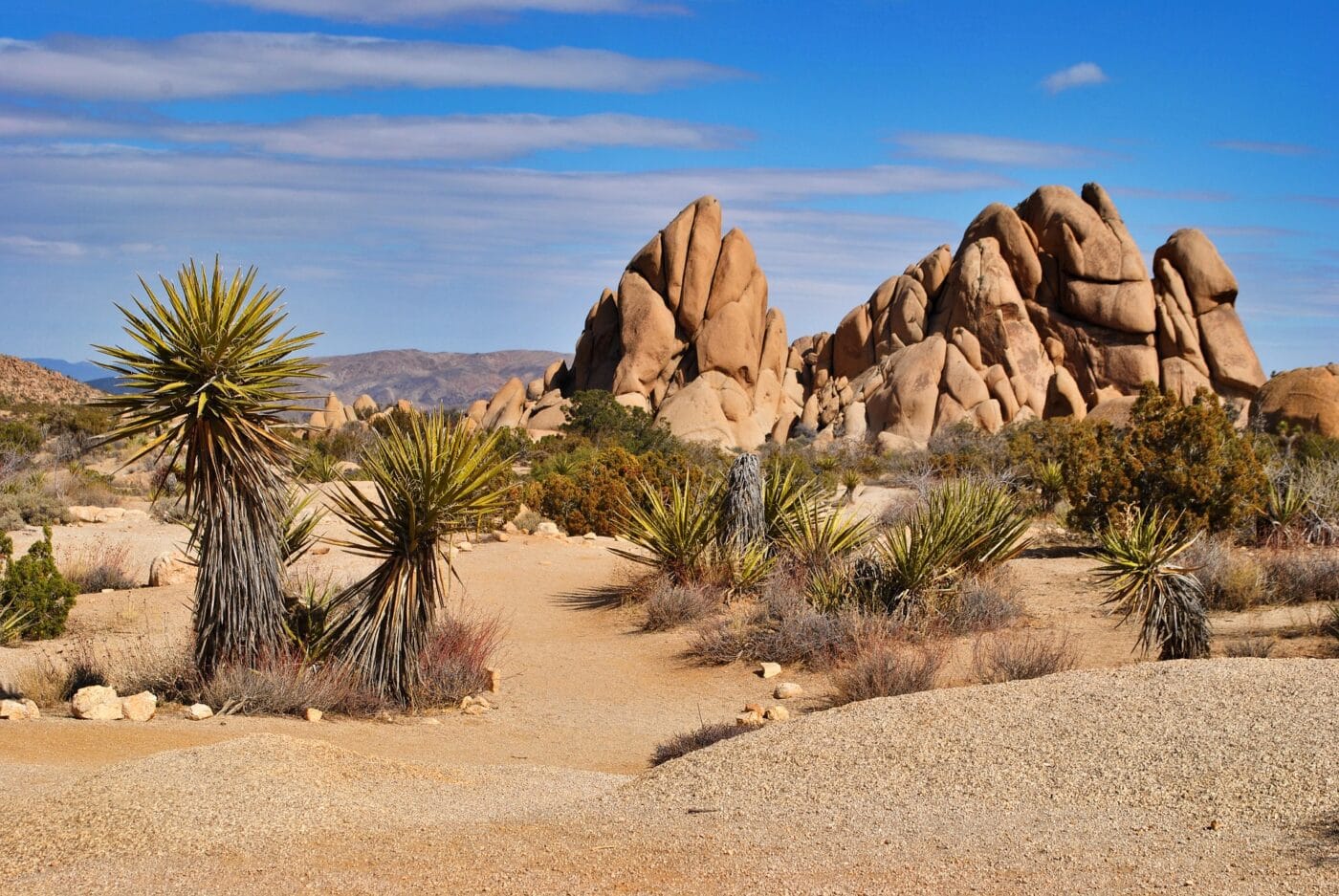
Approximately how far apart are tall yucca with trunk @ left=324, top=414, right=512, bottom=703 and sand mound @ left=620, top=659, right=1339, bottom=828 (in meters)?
3.40

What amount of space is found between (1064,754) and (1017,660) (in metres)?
3.52

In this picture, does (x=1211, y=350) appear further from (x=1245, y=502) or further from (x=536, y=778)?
(x=536, y=778)

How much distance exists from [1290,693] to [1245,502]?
414 inches

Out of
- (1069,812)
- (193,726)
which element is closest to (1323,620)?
(1069,812)

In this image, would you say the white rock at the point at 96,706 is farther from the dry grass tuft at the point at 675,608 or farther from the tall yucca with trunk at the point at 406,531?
the dry grass tuft at the point at 675,608

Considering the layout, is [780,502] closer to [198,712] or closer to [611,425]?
[198,712]

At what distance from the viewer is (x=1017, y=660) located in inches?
436

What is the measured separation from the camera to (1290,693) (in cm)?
830

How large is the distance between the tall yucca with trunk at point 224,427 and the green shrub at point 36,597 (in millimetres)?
3937

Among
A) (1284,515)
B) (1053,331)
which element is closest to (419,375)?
(1053,331)

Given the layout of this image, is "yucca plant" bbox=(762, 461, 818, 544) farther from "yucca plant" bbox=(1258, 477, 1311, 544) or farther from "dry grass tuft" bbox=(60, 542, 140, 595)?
"dry grass tuft" bbox=(60, 542, 140, 595)

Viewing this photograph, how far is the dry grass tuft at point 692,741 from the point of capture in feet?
32.0

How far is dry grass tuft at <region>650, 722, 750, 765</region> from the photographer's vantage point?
32.0ft

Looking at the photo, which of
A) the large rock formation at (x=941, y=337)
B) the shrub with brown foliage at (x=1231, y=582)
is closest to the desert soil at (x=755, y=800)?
the shrub with brown foliage at (x=1231, y=582)
